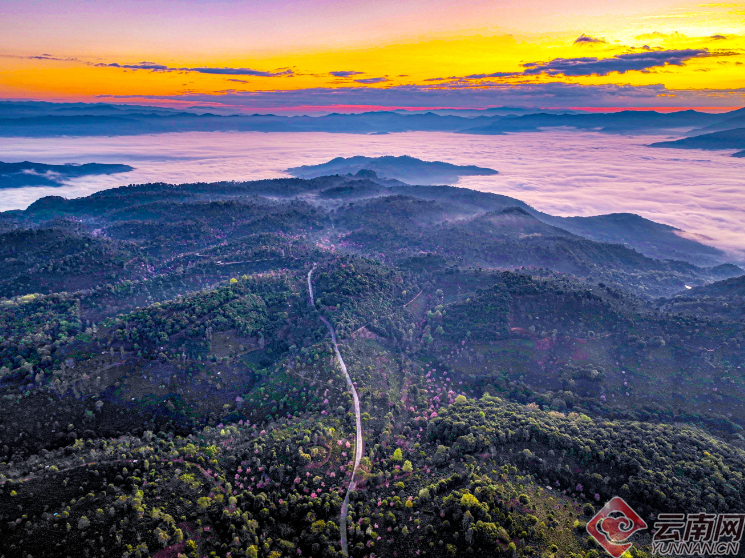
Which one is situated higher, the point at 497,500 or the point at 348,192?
the point at 348,192

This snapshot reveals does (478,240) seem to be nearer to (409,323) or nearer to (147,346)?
(409,323)

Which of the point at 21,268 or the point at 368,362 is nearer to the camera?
the point at 368,362

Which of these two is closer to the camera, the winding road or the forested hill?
the forested hill

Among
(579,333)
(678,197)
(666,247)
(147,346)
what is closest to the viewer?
(147,346)

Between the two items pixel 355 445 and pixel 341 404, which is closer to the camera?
pixel 355 445

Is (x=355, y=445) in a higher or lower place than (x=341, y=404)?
lower

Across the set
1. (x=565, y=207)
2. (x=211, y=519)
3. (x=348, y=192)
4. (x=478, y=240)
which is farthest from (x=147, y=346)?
(x=565, y=207)

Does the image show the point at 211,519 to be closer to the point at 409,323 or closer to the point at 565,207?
the point at 409,323

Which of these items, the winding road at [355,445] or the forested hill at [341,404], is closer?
the forested hill at [341,404]

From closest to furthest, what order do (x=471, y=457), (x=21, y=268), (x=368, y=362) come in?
1. (x=471, y=457)
2. (x=368, y=362)
3. (x=21, y=268)
